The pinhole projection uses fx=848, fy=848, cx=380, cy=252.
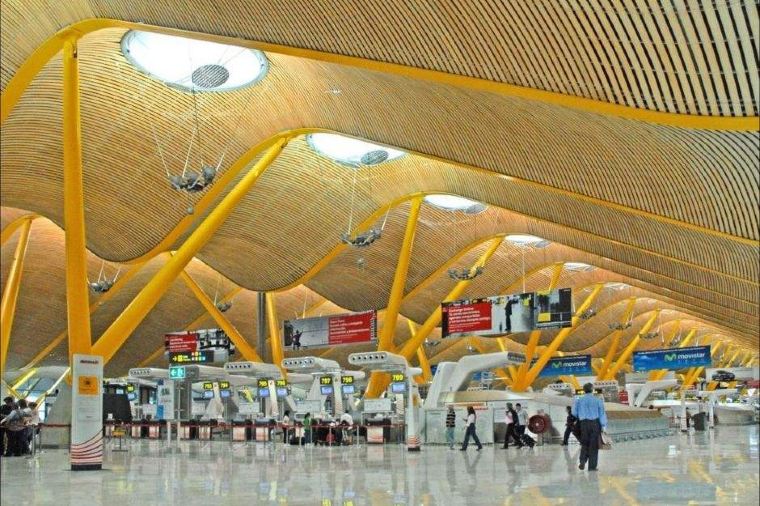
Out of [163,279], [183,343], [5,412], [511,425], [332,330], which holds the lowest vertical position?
[511,425]

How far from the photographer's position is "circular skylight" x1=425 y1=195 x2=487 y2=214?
133 ft

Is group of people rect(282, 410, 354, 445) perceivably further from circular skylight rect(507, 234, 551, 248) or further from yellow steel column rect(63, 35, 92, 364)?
circular skylight rect(507, 234, 551, 248)

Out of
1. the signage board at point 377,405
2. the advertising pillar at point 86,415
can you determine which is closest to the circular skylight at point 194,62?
the advertising pillar at point 86,415

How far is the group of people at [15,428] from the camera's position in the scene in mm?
21250

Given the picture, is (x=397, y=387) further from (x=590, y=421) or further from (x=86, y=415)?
(x=590, y=421)

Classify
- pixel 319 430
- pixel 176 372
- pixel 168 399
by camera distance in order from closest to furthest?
pixel 319 430, pixel 168 399, pixel 176 372

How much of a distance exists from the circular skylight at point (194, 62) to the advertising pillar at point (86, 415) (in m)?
9.88

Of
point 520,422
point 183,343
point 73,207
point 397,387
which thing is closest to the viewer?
point 73,207

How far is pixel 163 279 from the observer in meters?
25.3

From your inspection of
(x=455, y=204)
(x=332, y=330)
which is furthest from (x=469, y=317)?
(x=332, y=330)

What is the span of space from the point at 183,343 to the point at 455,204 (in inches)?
665

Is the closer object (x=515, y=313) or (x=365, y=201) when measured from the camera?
(x=365, y=201)

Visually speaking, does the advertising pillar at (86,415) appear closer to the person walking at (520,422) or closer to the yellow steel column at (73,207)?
the yellow steel column at (73,207)

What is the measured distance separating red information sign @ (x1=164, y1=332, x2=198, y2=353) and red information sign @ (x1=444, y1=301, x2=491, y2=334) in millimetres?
15095
